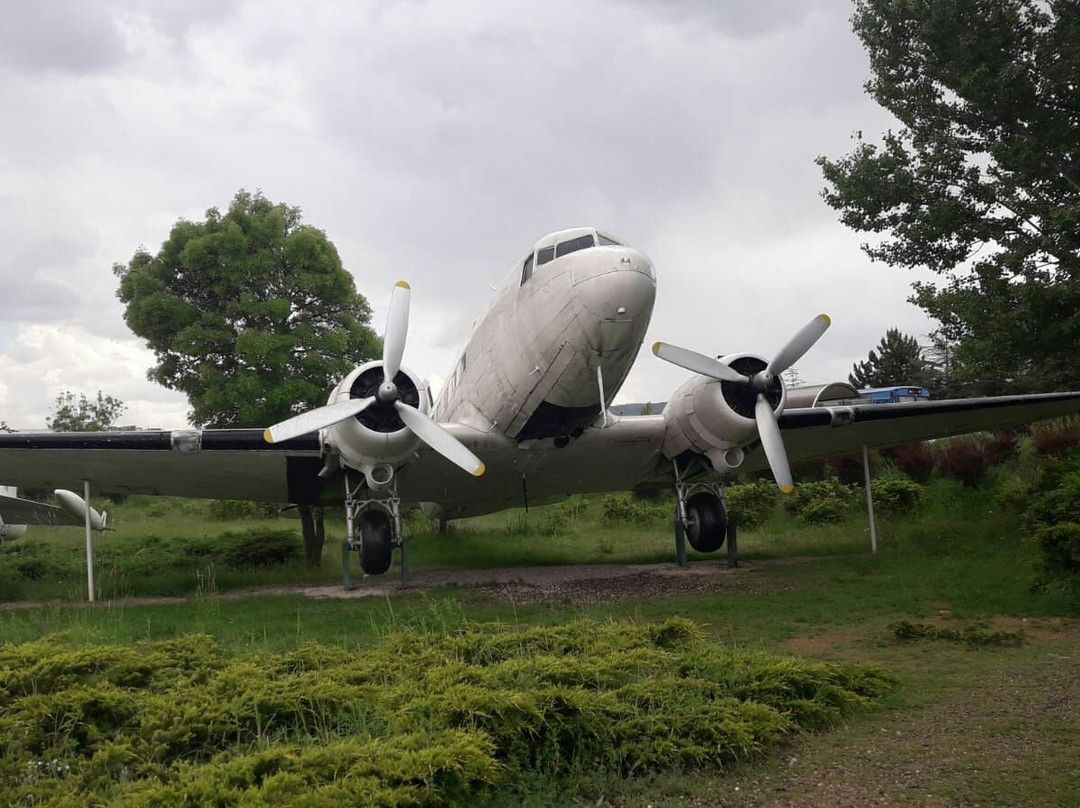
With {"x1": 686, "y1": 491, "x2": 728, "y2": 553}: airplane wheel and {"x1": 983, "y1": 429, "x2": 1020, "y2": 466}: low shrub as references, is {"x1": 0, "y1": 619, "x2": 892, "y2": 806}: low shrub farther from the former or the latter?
{"x1": 983, "y1": 429, "x2": 1020, "y2": 466}: low shrub

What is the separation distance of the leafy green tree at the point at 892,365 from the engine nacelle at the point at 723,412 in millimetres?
35482

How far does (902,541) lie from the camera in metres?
15.4

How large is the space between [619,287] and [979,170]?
9.01 metres

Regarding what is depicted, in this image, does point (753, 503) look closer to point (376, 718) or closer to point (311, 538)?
point (311, 538)

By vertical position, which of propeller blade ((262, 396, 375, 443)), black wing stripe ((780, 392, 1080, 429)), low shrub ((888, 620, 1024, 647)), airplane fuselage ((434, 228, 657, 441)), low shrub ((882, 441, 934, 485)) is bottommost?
low shrub ((888, 620, 1024, 647))

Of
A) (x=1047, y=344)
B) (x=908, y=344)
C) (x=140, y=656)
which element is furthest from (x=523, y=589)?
(x=908, y=344)

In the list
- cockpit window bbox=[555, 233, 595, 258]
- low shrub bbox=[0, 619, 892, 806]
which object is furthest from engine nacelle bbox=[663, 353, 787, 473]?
low shrub bbox=[0, 619, 892, 806]

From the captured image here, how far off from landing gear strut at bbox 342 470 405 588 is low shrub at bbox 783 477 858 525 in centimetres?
1207

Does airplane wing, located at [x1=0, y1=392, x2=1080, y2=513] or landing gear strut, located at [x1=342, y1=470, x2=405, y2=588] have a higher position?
airplane wing, located at [x1=0, y1=392, x2=1080, y2=513]

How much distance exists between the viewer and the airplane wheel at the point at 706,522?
13.2 metres

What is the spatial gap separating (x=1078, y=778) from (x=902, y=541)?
12.2 meters

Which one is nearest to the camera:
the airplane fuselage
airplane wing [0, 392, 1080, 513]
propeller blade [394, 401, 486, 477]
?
the airplane fuselage

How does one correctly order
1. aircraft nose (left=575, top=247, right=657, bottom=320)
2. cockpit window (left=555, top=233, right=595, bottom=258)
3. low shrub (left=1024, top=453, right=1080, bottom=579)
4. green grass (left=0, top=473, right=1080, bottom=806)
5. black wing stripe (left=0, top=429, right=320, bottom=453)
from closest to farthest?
green grass (left=0, top=473, right=1080, bottom=806)
low shrub (left=1024, top=453, right=1080, bottom=579)
aircraft nose (left=575, top=247, right=657, bottom=320)
cockpit window (left=555, top=233, right=595, bottom=258)
black wing stripe (left=0, top=429, right=320, bottom=453)

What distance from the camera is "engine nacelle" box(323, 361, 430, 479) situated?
11.3 metres
